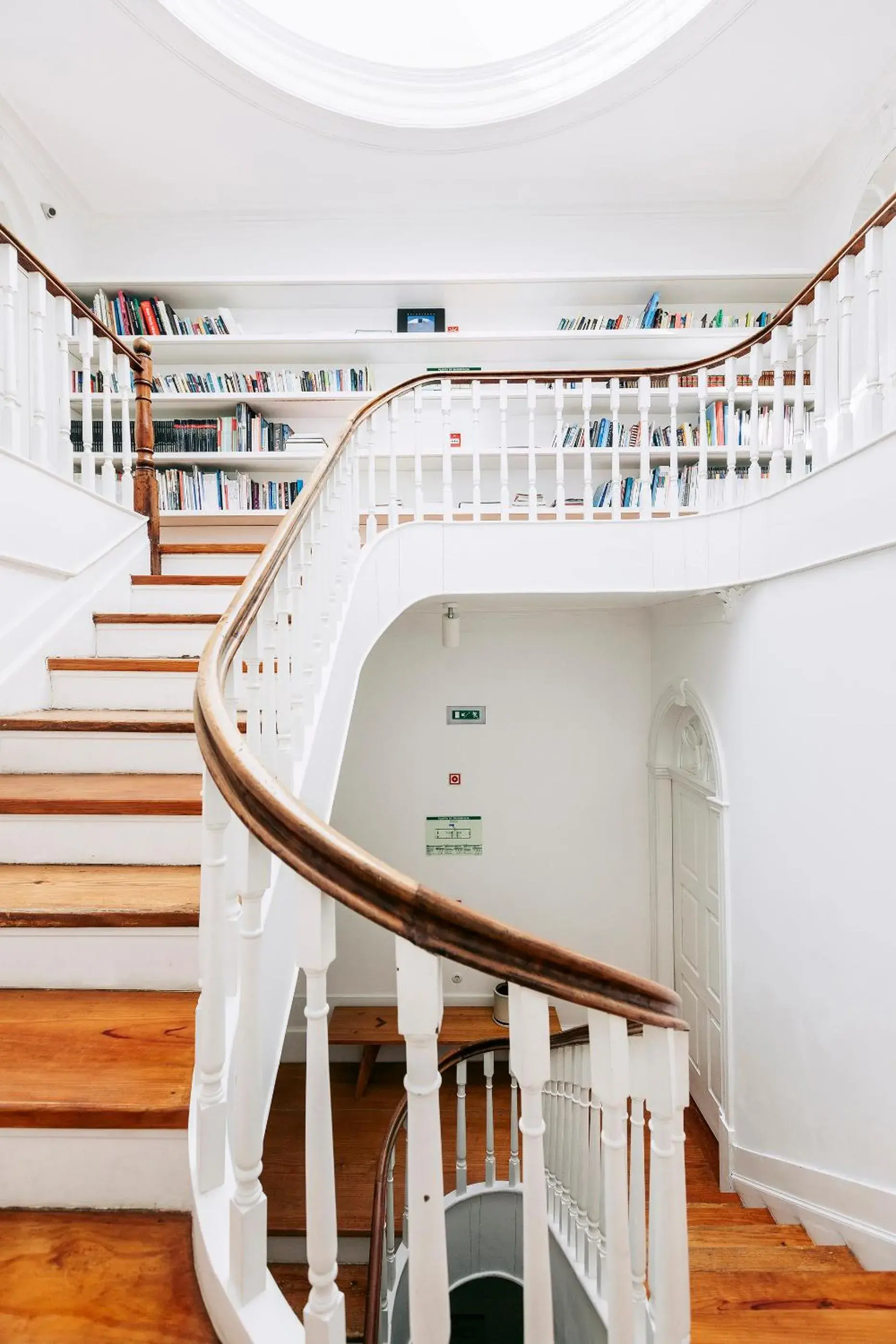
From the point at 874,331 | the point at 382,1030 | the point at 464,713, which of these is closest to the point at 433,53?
the point at 874,331

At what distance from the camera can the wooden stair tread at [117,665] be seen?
7.80ft

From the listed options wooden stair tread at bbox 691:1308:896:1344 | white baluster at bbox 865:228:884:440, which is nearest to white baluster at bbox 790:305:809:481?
white baluster at bbox 865:228:884:440

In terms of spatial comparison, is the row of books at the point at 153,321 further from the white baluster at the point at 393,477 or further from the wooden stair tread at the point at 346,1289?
the wooden stair tread at the point at 346,1289

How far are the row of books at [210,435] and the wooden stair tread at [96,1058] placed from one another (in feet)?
10.9

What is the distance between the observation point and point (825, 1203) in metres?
2.49

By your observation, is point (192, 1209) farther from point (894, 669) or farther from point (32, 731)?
point (894, 669)

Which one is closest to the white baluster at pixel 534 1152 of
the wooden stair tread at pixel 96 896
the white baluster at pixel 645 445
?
the wooden stair tread at pixel 96 896

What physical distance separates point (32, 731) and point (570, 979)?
6.33ft

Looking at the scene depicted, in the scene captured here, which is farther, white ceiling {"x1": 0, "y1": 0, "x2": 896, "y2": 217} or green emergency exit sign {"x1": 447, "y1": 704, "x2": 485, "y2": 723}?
green emergency exit sign {"x1": 447, "y1": 704, "x2": 485, "y2": 723}

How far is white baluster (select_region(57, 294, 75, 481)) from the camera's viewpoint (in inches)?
105

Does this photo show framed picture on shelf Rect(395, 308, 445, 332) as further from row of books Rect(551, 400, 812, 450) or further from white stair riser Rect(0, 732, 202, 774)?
white stair riser Rect(0, 732, 202, 774)

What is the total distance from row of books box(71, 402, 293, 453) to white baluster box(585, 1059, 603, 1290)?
3644 millimetres

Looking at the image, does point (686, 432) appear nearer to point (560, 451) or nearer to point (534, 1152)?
point (560, 451)

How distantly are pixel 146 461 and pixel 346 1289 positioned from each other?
368 centimetres
